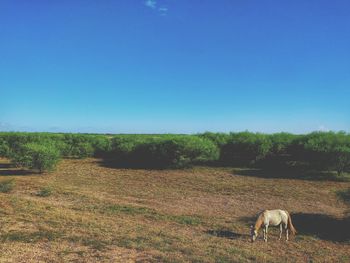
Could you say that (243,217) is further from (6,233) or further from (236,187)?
(6,233)

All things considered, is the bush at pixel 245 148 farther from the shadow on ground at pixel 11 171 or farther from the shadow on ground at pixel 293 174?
the shadow on ground at pixel 11 171

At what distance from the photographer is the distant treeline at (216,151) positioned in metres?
27.1

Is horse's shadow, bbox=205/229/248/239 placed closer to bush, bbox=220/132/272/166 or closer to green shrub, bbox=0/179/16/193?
green shrub, bbox=0/179/16/193

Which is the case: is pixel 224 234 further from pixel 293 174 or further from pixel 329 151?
pixel 329 151

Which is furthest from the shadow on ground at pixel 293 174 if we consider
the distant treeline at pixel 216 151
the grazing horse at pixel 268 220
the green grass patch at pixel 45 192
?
the green grass patch at pixel 45 192

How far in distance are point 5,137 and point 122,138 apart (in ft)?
50.3

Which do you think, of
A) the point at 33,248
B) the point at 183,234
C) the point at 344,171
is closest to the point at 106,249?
the point at 33,248

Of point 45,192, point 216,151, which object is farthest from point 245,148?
point 45,192

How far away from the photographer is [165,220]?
42.3ft

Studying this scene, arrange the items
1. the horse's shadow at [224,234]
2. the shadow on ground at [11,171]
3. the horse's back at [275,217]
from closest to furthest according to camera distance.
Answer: the horse's back at [275,217]
the horse's shadow at [224,234]
the shadow on ground at [11,171]

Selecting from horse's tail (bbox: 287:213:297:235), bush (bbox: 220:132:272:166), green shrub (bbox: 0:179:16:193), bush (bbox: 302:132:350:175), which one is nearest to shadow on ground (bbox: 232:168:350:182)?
bush (bbox: 302:132:350:175)

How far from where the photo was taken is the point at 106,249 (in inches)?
357

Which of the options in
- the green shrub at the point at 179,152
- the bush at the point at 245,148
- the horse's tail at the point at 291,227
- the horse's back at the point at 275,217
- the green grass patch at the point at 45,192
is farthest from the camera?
the bush at the point at 245,148

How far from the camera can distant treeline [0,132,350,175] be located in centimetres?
2709
